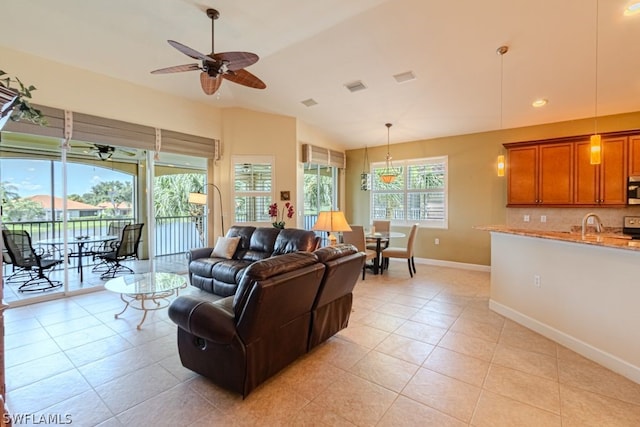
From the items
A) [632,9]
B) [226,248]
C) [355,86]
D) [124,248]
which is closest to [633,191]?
[632,9]

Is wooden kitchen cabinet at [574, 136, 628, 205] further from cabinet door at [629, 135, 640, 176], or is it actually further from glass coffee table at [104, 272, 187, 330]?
glass coffee table at [104, 272, 187, 330]

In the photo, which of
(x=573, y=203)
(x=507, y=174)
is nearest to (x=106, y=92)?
(x=507, y=174)

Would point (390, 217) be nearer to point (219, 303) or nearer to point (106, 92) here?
→ point (219, 303)

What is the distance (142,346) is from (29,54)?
400cm

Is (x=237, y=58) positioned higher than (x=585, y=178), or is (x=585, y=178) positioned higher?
(x=237, y=58)

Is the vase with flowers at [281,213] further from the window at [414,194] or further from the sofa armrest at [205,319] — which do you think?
the sofa armrest at [205,319]

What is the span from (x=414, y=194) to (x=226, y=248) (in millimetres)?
4378

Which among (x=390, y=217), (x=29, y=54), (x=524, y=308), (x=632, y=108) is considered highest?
(x=29, y=54)

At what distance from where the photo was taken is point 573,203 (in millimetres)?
4762

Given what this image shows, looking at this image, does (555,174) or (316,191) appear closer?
(555,174)

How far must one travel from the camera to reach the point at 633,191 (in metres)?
4.30

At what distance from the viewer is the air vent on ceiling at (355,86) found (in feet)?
15.3

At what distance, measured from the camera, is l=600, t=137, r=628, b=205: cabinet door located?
14.4 feet

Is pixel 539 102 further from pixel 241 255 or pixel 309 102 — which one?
pixel 241 255
